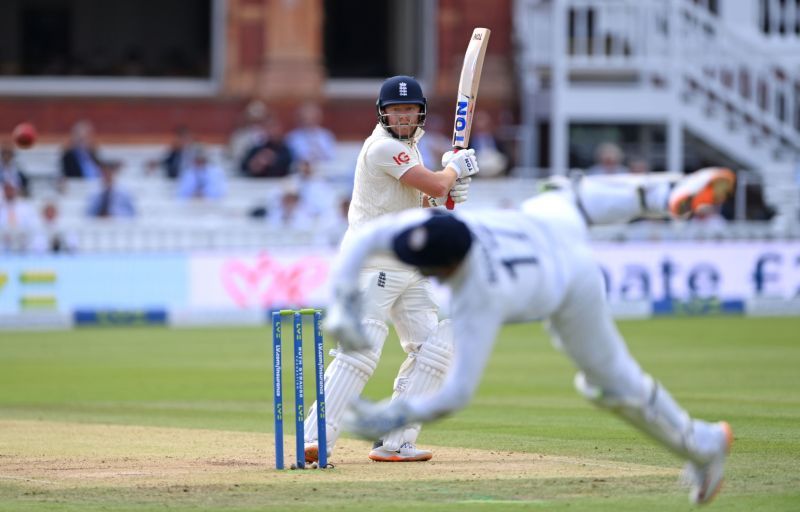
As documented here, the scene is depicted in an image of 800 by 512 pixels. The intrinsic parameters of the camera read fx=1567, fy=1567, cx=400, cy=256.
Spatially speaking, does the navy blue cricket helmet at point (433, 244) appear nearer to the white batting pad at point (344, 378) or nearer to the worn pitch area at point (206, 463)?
the worn pitch area at point (206, 463)

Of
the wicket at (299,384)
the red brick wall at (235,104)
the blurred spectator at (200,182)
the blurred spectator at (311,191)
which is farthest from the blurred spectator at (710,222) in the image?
the wicket at (299,384)

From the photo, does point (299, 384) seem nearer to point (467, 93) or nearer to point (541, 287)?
point (467, 93)

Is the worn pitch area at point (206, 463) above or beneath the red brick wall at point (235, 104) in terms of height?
beneath

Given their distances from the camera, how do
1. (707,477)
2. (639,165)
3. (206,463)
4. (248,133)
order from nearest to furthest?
1. (707,477)
2. (206,463)
3. (639,165)
4. (248,133)

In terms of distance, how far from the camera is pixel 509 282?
19.0 feet

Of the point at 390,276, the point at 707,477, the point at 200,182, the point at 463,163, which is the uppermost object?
the point at 463,163

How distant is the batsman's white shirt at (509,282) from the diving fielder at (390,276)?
1527mm

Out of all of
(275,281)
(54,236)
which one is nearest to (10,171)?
(54,236)

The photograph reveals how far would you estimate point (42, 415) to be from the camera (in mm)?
10648

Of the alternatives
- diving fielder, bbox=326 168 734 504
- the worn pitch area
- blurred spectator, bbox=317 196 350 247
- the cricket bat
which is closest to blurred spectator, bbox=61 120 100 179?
blurred spectator, bbox=317 196 350 247

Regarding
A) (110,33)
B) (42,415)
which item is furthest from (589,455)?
(110,33)

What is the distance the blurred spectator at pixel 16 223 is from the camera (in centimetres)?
1819

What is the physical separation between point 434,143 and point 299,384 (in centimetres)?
1371

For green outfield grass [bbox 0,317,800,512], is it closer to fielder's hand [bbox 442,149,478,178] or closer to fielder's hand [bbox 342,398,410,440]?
fielder's hand [bbox 342,398,410,440]
